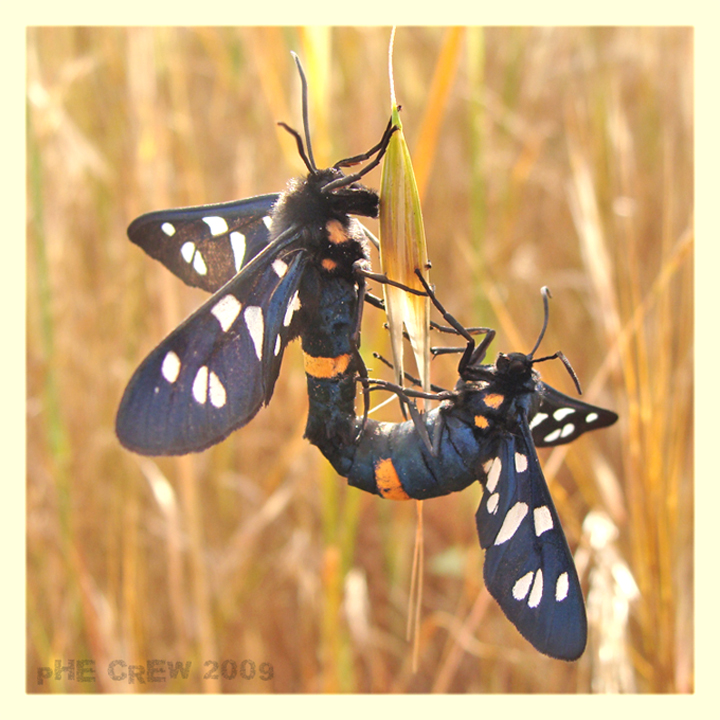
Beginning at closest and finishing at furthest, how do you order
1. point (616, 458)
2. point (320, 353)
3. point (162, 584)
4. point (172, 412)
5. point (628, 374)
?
point (172, 412), point (320, 353), point (628, 374), point (162, 584), point (616, 458)

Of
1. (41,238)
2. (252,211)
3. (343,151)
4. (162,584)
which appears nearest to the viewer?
(252,211)

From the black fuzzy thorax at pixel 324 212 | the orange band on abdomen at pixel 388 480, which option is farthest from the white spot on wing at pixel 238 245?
the orange band on abdomen at pixel 388 480

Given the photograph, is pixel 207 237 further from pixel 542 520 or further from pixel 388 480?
pixel 542 520

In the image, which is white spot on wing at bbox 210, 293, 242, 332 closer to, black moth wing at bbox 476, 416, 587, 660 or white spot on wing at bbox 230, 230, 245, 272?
white spot on wing at bbox 230, 230, 245, 272

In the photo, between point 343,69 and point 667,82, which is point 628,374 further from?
point 667,82

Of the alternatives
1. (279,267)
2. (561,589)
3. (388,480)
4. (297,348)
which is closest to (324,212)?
(279,267)

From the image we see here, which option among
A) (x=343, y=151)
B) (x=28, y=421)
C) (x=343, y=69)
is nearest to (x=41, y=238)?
(x=28, y=421)
